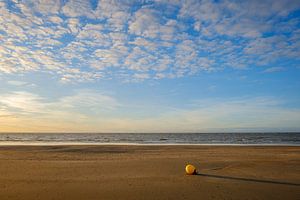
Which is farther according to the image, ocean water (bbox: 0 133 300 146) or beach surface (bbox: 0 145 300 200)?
ocean water (bbox: 0 133 300 146)

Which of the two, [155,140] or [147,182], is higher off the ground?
[155,140]

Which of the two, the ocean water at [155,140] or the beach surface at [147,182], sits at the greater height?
the ocean water at [155,140]

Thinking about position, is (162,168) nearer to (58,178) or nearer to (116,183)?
(116,183)

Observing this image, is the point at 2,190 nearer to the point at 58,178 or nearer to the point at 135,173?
the point at 58,178

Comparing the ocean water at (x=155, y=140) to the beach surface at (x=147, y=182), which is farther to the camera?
the ocean water at (x=155, y=140)

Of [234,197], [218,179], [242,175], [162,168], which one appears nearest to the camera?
[234,197]

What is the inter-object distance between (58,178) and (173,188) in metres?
4.47

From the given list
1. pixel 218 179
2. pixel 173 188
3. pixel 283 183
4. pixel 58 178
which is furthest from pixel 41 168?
pixel 283 183

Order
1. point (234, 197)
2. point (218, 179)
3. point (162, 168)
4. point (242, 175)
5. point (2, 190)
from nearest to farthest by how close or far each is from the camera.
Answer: point (234, 197) < point (2, 190) < point (218, 179) < point (242, 175) < point (162, 168)

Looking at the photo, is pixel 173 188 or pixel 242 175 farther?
pixel 242 175

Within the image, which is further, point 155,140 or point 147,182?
point 155,140

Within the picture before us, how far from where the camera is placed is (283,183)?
354 inches

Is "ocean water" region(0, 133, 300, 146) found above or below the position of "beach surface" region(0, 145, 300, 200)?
above

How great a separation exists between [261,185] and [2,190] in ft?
27.2
